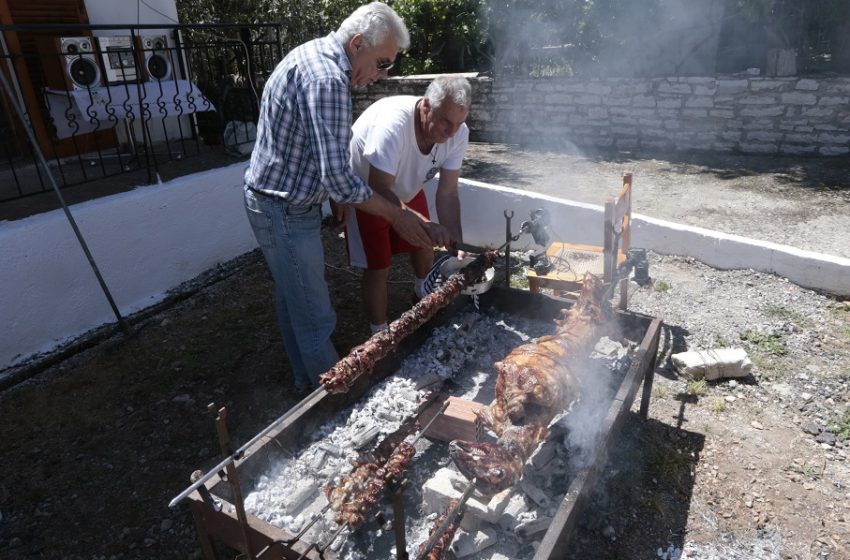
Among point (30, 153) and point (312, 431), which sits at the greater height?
point (30, 153)

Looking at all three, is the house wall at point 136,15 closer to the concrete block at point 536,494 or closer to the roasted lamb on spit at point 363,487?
the roasted lamb on spit at point 363,487

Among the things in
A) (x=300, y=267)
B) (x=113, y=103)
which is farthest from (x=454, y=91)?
(x=113, y=103)

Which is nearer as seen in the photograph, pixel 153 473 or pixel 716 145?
pixel 153 473

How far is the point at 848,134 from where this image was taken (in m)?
8.15

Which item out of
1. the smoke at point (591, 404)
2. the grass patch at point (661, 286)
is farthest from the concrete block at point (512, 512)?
the grass patch at point (661, 286)

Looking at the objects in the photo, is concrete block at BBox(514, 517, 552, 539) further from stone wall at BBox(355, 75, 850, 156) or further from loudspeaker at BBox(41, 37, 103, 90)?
stone wall at BBox(355, 75, 850, 156)

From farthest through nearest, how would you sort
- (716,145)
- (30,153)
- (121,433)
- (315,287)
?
(716,145) → (30,153) → (121,433) → (315,287)

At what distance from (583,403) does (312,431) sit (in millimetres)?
1669

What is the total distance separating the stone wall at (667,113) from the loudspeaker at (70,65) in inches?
218

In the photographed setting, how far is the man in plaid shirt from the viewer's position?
10.4 ft

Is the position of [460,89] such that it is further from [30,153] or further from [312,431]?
[30,153]

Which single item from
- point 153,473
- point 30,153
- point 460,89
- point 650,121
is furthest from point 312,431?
point 650,121

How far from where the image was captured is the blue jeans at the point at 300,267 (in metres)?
3.62

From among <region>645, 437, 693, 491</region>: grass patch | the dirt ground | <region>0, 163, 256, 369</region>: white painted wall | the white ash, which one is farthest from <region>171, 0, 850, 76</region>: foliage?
<region>645, 437, 693, 491</region>: grass patch
